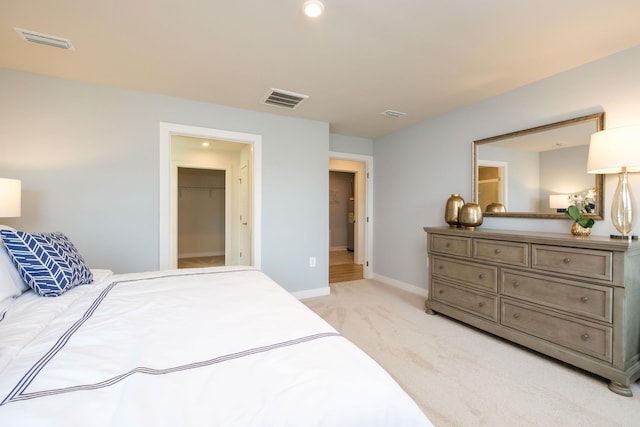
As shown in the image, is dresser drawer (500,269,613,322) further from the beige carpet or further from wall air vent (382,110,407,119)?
wall air vent (382,110,407,119)

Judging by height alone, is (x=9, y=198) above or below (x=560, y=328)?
above

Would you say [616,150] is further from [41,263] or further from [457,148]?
[41,263]

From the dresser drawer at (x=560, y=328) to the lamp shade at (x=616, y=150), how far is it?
3.61 ft

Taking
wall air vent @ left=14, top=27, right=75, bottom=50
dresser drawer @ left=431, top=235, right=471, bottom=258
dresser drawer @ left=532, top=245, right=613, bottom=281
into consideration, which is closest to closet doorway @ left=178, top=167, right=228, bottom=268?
wall air vent @ left=14, top=27, right=75, bottom=50

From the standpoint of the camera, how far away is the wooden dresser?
173 centimetres

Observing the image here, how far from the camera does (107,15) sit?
171 cm

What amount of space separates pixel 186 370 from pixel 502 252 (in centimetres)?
253

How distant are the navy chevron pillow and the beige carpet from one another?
2.08m

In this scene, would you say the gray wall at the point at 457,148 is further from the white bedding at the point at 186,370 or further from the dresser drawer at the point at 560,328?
the white bedding at the point at 186,370

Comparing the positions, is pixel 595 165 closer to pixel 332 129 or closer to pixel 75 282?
pixel 332 129

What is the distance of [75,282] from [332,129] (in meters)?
3.44

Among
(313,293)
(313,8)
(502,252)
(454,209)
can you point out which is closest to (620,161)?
(502,252)

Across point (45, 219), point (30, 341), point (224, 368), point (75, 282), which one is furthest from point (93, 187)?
point (224, 368)

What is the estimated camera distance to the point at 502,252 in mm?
2338
